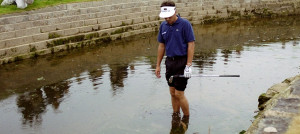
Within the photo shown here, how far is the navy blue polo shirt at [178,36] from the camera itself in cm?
560

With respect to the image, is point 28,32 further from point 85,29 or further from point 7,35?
point 85,29

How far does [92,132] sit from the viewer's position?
19.3 feet

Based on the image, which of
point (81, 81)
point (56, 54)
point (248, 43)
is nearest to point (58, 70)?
point (81, 81)

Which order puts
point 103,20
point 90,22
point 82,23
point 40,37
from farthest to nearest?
point 103,20 → point 90,22 → point 82,23 → point 40,37

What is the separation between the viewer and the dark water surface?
20.4 ft

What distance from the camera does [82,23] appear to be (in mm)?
14422

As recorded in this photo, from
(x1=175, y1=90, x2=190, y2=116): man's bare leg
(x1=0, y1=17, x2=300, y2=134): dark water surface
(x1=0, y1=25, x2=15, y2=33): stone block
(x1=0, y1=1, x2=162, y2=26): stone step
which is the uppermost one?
(x1=0, y1=1, x2=162, y2=26): stone step

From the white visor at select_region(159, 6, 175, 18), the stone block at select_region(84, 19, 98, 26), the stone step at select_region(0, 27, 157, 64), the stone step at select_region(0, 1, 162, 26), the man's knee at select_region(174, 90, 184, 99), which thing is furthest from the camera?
the stone block at select_region(84, 19, 98, 26)

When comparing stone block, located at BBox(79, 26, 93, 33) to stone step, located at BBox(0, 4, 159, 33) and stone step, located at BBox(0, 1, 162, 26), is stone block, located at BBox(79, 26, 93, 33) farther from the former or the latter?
stone step, located at BBox(0, 1, 162, 26)

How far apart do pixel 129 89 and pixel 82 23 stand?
695 cm

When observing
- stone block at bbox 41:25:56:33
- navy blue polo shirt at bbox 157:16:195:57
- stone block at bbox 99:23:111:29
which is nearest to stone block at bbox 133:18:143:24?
stone block at bbox 99:23:111:29

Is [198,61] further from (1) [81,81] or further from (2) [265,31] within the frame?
(2) [265,31]

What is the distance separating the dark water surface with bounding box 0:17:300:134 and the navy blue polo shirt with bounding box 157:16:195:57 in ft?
4.43

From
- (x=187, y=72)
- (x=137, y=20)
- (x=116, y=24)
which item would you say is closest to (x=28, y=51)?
(x=116, y=24)
